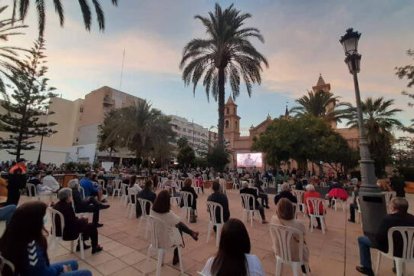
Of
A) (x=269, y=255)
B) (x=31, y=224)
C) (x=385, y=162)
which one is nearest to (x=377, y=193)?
(x=269, y=255)

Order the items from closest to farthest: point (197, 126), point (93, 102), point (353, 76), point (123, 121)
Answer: point (353, 76), point (123, 121), point (93, 102), point (197, 126)

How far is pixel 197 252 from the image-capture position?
3.99 meters

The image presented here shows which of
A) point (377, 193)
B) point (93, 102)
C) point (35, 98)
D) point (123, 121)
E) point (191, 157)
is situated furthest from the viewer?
point (93, 102)

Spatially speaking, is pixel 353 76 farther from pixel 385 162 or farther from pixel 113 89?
pixel 113 89

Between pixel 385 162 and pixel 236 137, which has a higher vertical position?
pixel 236 137

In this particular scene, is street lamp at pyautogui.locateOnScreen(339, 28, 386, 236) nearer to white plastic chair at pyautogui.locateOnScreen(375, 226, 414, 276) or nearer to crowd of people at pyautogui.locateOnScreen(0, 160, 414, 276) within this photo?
crowd of people at pyautogui.locateOnScreen(0, 160, 414, 276)

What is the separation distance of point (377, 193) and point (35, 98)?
27462 millimetres

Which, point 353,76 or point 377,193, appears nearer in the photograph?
point 377,193

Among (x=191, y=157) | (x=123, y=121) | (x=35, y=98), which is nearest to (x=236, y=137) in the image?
(x=191, y=157)

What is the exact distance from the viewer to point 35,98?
72.1ft

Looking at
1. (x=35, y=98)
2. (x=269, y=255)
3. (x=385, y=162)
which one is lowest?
(x=269, y=255)

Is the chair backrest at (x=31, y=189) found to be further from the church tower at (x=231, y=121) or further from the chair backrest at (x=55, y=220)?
the church tower at (x=231, y=121)

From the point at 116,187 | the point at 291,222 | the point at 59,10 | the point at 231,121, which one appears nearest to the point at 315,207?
the point at 291,222

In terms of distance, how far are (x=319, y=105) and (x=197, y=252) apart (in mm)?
26636
